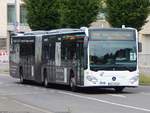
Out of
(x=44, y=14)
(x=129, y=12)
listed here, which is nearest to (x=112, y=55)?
(x=129, y=12)

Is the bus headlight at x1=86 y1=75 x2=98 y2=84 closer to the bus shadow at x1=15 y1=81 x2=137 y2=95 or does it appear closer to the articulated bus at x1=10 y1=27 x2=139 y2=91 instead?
the articulated bus at x1=10 y1=27 x2=139 y2=91

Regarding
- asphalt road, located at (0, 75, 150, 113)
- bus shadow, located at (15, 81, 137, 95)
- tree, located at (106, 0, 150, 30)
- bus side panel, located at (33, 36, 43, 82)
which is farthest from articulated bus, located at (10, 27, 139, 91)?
tree, located at (106, 0, 150, 30)

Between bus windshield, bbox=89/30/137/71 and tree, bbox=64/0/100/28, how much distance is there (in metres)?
13.1

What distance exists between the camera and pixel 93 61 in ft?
90.6

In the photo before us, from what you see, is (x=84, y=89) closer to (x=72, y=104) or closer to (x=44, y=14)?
(x=72, y=104)

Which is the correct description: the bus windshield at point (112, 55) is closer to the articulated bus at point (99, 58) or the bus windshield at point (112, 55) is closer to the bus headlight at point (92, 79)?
the articulated bus at point (99, 58)

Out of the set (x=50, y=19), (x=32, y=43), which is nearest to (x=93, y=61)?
(x=32, y=43)

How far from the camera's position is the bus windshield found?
90.5 ft

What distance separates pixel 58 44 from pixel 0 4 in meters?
66.5

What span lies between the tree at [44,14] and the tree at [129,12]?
31.2 ft

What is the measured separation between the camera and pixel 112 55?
90.9 ft

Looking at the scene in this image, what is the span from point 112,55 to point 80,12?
45.1 ft

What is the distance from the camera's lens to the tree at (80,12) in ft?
135

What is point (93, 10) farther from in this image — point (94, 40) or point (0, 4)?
point (0, 4)
